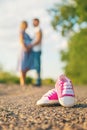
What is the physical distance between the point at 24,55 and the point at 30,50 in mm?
509

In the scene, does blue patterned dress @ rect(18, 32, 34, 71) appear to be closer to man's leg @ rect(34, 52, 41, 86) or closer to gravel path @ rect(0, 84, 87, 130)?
man's leg @ rect(34, 52, 41, 86)

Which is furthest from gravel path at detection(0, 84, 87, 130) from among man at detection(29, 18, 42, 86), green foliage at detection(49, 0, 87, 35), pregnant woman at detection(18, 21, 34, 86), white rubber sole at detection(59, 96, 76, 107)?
green foliage at detection(49, 0, 87, 35)

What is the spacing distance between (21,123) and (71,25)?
27118mm

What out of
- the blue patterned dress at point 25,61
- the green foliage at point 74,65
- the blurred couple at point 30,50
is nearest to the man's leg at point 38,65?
the blurred couple at point 30,50

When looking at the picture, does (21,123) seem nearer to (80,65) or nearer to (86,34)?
(86,34)

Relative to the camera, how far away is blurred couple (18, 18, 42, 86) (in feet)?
53.1

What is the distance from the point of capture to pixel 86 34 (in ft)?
115

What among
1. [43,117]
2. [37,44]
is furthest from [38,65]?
[43,117]

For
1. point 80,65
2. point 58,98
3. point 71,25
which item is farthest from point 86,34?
point 58,98

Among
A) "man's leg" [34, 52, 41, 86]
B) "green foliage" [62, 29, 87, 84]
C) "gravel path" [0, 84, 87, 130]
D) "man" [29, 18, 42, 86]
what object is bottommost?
"gravel path" [0, 84, 87, 130]

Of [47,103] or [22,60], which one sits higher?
[22,60]

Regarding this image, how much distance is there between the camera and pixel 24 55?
56.8ft

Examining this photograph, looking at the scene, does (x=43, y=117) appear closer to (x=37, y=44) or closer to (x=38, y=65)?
(x=37, y=44)

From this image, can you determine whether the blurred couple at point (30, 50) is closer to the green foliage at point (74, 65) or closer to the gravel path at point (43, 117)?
the gravel path at point (43, 117)
